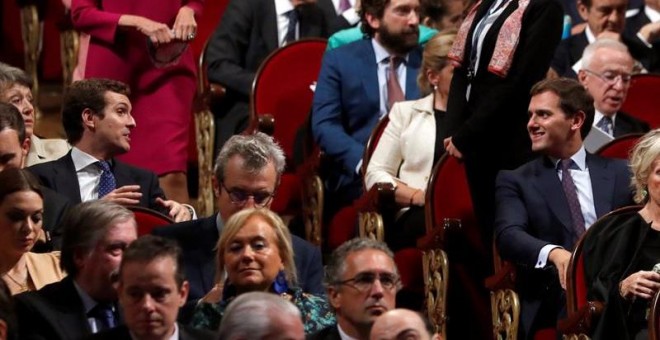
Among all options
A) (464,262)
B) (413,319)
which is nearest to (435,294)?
(464,262)

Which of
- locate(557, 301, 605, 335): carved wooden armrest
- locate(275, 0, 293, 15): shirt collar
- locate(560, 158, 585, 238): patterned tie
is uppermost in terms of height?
locate(275, 0, 293, 15): shirt collar

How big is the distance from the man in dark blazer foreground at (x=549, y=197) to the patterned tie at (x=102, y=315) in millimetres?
1403

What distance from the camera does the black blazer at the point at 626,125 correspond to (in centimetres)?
639

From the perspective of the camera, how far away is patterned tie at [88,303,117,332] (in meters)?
4.27

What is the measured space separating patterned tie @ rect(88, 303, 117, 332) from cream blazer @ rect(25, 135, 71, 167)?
1345 millimetres

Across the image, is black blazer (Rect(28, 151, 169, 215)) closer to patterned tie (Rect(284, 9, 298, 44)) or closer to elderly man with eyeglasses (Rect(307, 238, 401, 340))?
elderly man with eyeglasses (Rect(307, 238, 401, 340))

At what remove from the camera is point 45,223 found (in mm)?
4918

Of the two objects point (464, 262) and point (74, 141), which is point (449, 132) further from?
point (74, 141)

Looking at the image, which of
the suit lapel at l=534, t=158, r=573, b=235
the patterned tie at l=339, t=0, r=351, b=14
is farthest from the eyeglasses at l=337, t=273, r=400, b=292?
the patterned tie at l=339, t=0, r=351, b=14

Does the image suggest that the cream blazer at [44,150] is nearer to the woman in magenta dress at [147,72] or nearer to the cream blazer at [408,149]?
the woman in magenta dress at [147,72]

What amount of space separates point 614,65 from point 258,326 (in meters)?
2.97

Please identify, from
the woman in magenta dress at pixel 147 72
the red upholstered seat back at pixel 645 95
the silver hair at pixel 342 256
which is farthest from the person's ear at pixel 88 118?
the red upholstered seat back at pixel 645 95

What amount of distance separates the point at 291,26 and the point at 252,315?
3225mm

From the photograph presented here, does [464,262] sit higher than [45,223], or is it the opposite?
[45,223]
